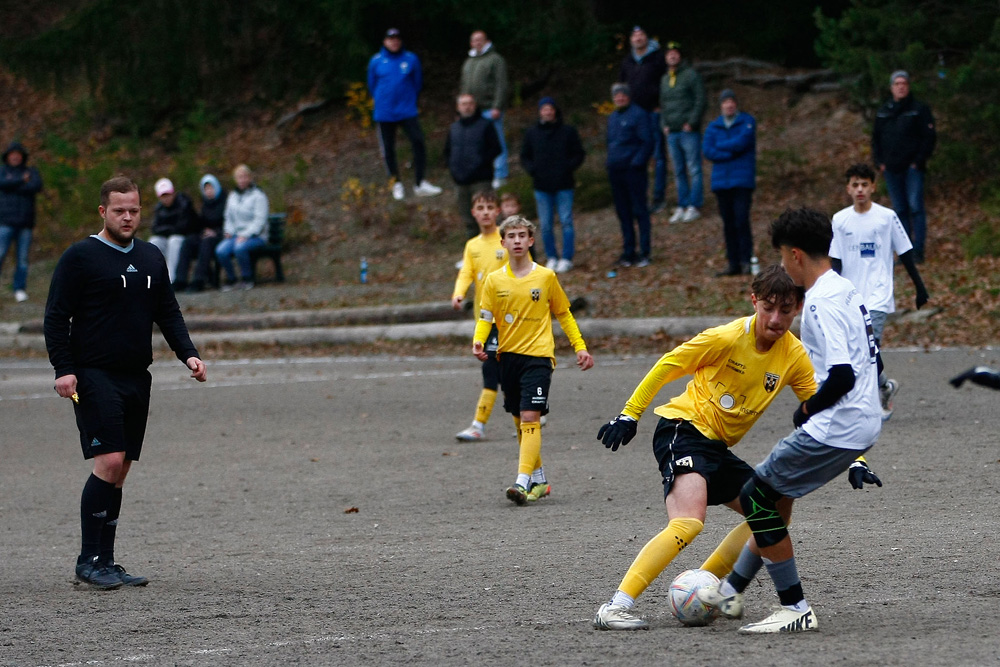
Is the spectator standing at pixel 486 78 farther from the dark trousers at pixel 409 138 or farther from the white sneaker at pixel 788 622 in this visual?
the white sneaker at pixel 788 622

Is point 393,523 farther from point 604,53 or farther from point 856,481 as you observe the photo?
point 604,53

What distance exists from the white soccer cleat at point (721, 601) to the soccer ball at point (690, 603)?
0.07 ft

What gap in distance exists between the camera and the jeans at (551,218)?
60.6ft

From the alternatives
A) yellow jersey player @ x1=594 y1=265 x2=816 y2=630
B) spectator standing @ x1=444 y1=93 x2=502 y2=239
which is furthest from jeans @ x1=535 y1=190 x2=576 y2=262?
yellow jersey player @ x1=594 y1=265 x2=816 y2=630

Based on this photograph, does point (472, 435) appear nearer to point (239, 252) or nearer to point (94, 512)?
point (94, 512)

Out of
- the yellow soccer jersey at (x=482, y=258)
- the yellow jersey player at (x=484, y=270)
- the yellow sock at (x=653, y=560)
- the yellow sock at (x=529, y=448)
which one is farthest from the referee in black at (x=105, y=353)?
the yellow soccer jersey at (x=482, y=258)

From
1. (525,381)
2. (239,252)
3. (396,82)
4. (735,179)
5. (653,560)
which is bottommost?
(653,560)

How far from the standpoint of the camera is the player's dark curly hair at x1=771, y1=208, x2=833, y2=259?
5.26 metres

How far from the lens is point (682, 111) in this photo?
19453 millimetres

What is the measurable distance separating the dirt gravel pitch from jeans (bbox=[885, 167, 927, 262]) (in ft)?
14.6

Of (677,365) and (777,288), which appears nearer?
(777,288)

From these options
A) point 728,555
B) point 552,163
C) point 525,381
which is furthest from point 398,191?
point 728,555

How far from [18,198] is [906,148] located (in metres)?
13.5

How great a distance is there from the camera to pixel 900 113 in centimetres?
1691
